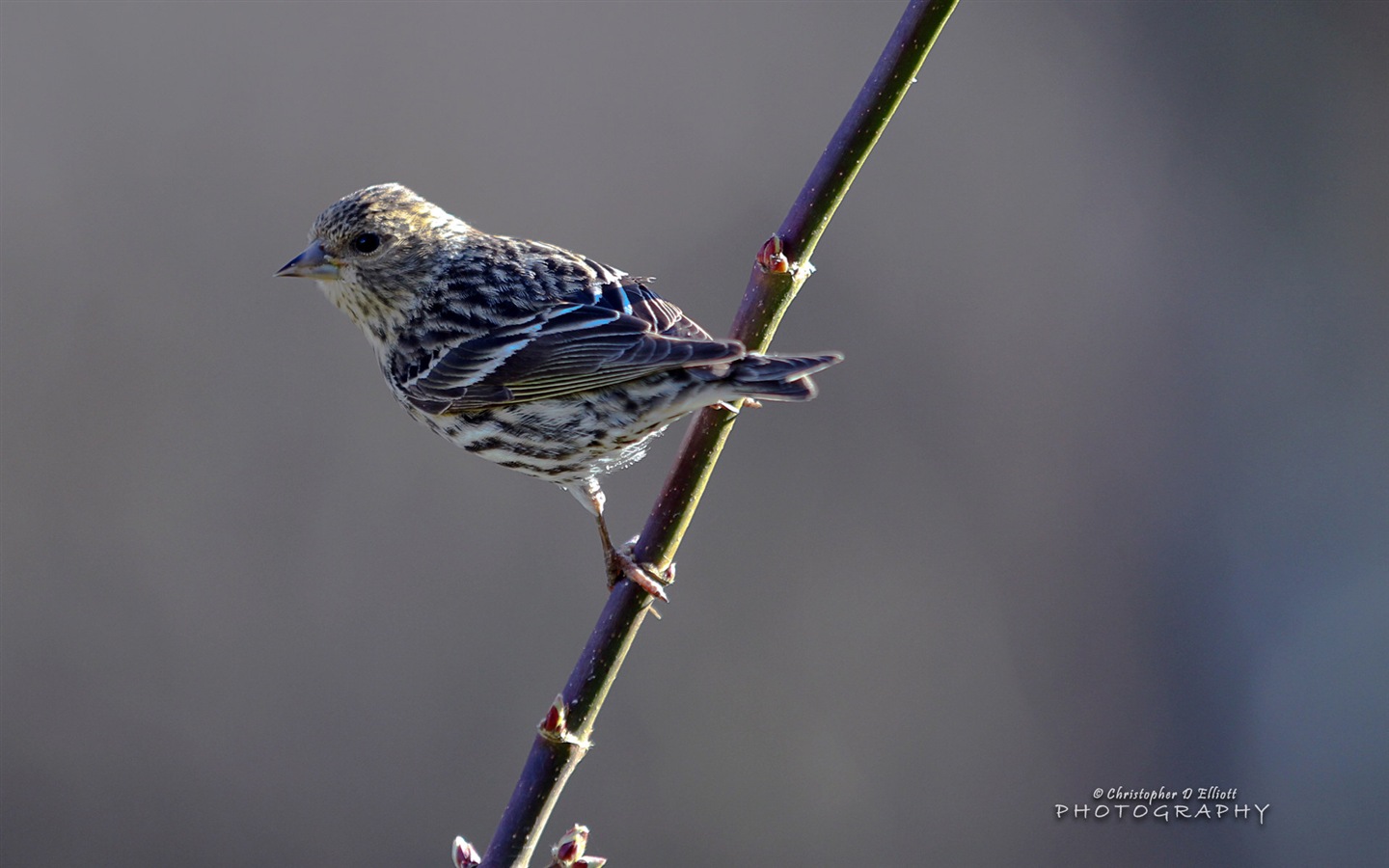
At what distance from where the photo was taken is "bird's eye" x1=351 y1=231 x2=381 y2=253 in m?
4.79

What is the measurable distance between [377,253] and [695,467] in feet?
6.41

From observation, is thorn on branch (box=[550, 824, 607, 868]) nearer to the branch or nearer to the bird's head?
the branch

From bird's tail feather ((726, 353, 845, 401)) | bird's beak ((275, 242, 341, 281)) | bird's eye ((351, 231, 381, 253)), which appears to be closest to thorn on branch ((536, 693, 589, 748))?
bird's tail feather ((726, 353, 845, 401))

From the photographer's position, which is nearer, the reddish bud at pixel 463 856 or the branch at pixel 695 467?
the branch at pixel 695 467

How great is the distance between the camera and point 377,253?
4.84 m

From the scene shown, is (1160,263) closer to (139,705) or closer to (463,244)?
(463,244)

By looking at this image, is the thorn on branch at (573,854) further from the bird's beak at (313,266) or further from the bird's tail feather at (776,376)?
the bird's beak at (313,266)

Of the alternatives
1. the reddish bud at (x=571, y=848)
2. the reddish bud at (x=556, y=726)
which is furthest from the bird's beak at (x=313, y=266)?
the reddish bud at (x=571, y=848)

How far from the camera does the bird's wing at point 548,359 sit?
3920 millimetres

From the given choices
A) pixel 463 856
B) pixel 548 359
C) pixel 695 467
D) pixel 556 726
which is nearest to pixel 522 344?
pixel 548 359

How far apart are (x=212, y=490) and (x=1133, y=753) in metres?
6.35

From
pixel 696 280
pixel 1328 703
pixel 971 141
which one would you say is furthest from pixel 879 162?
pixel 1328 703

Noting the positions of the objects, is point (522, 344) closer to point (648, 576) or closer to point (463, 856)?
point (648, 576)

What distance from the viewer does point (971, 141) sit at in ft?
31.3
